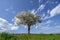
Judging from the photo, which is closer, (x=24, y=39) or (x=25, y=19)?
(x=24, y=39)

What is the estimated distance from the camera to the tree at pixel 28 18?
145 ft

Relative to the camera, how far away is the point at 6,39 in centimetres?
973

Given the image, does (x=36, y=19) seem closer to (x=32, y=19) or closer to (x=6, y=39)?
(x=32, y=19)

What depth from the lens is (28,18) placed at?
44531 mm

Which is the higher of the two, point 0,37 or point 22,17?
point 22,17

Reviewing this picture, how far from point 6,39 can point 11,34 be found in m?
0.72

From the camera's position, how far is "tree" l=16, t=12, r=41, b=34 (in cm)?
4434

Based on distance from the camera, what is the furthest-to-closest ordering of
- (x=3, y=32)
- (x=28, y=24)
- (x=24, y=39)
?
(x=28, y=24) < (x=3, y=32) < (x=24, y=39)

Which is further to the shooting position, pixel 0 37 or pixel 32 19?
pixel 32 19

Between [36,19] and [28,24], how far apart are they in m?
2.72

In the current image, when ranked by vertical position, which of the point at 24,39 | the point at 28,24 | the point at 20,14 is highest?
the point at 20,14

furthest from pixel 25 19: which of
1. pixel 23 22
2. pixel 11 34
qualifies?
pixel 11 34

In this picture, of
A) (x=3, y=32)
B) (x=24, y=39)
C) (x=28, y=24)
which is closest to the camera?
(x=24, y=39)

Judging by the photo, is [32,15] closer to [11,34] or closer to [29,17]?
[29,17]
